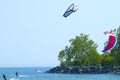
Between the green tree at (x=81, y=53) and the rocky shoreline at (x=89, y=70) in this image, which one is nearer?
the rocky shoreline at (x=89, y=70)

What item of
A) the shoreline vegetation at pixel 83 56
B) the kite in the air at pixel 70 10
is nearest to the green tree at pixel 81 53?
the shoreline vegetation at pixel 83 56

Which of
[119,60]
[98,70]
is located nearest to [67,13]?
[98,70]

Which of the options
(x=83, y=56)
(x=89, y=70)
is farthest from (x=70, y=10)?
(x=83, y=56)

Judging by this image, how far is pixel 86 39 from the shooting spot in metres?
124

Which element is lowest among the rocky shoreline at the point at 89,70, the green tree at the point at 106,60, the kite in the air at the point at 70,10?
the kite in the air at the point at 70,10

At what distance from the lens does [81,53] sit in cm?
12406

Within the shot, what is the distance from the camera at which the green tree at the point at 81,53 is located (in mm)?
123312

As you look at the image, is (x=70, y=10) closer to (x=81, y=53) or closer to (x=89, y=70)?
(x=89, y=70)

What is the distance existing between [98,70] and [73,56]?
11.6m

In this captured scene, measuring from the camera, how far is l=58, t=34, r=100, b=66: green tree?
123 metres

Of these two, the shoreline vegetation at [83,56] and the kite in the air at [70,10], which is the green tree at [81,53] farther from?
the kite in the air at [70,10]

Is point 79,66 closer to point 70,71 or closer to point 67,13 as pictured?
point 70,71

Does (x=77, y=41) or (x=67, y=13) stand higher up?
(x=77, y=41)

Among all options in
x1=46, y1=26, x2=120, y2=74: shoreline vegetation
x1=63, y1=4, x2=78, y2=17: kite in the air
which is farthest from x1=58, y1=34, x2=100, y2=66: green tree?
x1=63, y1=4, x2=78, y2=17: kite in the air
